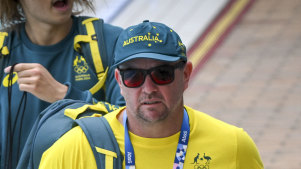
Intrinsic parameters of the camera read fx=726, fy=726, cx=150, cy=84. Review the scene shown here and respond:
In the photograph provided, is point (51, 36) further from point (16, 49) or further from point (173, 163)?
point (173, 163)

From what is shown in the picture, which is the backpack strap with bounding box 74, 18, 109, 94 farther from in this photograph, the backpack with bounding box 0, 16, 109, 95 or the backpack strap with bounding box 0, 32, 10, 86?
the backpack strap with bounding box 0, 32, 10, 86

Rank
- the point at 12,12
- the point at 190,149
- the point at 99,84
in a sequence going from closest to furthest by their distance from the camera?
the point at 190,149
the point at 99,84
the point at 12,12

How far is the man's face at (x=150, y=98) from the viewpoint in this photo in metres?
2.96

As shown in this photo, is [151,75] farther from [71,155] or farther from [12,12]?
[12,12]

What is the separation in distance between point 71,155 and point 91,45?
4.09ft

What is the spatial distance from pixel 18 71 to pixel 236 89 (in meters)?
5.75

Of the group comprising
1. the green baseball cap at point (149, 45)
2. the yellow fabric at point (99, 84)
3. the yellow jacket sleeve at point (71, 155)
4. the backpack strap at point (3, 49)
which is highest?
the green baseball cap at point (149, 45)

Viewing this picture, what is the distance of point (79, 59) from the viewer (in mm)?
4113

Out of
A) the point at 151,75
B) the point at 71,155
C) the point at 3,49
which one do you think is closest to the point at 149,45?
the point at 151,75

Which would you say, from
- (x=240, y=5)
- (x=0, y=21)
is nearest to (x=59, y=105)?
(x=0, y=21)

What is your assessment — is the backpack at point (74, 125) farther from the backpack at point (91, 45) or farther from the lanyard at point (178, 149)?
the backpack at point (91, 45)

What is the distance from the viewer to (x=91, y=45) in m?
4.09

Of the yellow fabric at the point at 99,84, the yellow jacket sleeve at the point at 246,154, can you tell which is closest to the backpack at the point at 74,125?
the yellow fabric at the point at 99,84

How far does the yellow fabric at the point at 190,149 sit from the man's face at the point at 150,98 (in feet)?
0.35
